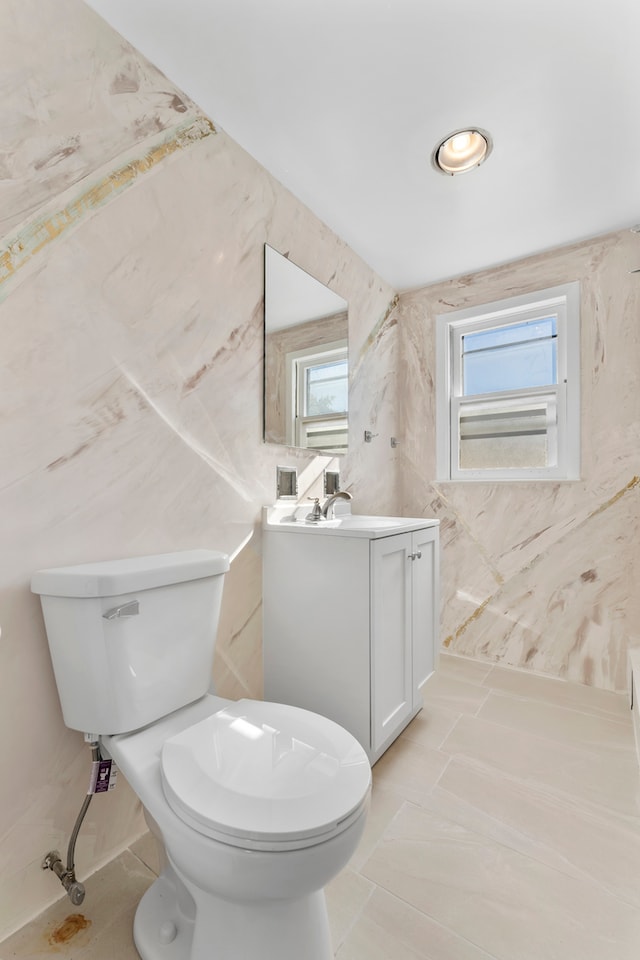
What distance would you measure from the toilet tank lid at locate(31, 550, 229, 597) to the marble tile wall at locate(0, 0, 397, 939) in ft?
0.23

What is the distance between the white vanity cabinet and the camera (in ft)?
4.66

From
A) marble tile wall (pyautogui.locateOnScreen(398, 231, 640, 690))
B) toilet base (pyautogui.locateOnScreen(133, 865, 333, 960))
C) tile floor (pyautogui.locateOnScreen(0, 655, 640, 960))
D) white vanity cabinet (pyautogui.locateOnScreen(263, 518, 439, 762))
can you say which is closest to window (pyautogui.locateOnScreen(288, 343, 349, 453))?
white vanity cabinet (pyautogui.locateOnScreen(263, 518, 439, 762))

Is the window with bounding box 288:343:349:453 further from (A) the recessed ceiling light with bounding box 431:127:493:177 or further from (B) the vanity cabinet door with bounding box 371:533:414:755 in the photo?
(A) the recessed ceiling light with bounding box 431:127:493:177

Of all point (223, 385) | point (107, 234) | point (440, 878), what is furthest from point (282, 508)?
point (440, 878)

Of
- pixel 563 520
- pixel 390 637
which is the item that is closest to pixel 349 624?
pixel 390 637

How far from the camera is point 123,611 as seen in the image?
968mm

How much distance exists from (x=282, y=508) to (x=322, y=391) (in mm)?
604

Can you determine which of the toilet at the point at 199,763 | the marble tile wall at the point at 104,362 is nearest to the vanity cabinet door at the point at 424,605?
the marble tile wall at the point at 104,362

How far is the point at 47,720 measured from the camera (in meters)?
1.03

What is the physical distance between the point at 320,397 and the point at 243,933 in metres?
1.70

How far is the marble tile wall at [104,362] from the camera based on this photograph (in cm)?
99

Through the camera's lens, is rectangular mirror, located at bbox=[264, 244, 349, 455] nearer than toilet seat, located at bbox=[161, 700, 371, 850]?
No

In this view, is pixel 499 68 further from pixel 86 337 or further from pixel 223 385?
pixel 86 337

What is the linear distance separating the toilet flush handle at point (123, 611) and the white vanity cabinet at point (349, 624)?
674 millimetres
